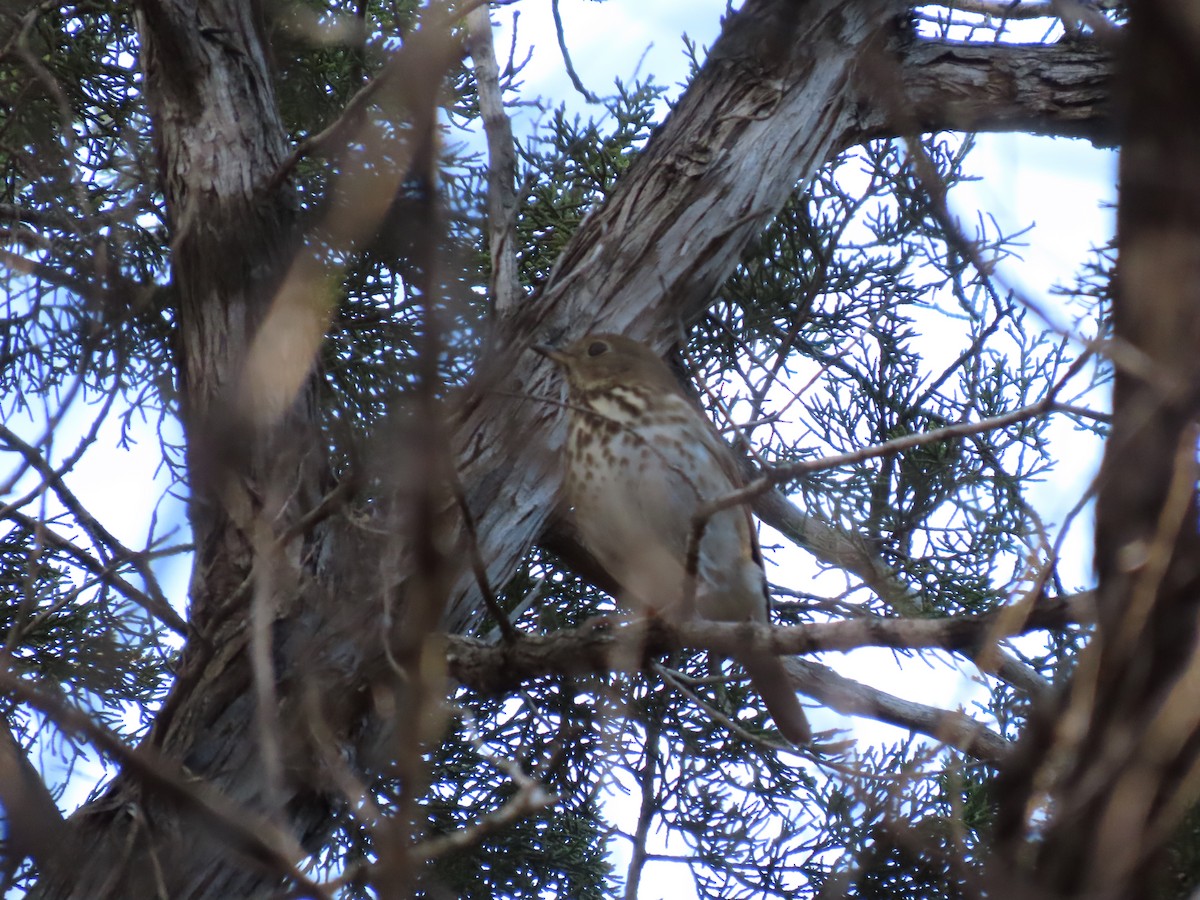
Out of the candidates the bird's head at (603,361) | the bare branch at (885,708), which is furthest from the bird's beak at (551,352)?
the bare branch at (885,708)

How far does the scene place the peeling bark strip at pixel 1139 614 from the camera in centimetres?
105

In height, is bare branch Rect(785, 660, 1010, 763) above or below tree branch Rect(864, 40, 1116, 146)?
below

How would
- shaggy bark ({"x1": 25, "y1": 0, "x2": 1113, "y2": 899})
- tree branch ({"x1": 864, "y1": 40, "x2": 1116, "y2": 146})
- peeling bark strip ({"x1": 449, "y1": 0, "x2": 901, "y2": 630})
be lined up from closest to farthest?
shaggy bark ({"x1": 25, "y1": 0, "x2": 1113, "y2": 899}) < peeling bark strip ({"x1": 449, "y1": 0, "x2": 901, "y2": 630}) < tree branch ({"x1": 864, "y1": 40, "x2": 1116, "y2": 146})

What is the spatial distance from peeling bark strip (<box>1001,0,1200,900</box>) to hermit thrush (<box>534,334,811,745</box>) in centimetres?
192

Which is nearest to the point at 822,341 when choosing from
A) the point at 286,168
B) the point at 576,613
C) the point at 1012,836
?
the point at 576,613

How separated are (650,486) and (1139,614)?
2.13 m

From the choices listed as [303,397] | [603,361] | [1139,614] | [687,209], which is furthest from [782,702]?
[1139,614]

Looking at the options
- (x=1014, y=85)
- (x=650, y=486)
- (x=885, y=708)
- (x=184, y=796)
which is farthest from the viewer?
(x=1014, y=85)

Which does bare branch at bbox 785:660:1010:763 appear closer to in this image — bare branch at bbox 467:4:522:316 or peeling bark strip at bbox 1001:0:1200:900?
bare branch at bbox 467:4:522:316

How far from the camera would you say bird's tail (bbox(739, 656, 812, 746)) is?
3.29 meters

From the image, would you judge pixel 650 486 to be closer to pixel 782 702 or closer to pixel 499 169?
pixel 782 702

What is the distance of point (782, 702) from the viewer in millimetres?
3359

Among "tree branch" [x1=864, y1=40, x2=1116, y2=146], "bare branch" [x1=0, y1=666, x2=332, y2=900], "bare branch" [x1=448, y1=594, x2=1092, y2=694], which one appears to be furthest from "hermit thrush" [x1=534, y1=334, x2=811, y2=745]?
"bare branch" [x1=0, y1=666, x2=332, y2=900]

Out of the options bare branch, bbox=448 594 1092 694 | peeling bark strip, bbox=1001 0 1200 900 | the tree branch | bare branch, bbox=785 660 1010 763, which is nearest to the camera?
peeling bark strip, bbox=1001 0 1200 900
